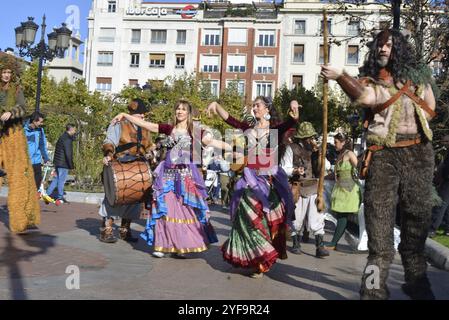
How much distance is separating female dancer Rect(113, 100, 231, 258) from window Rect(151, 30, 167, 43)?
6163 cm

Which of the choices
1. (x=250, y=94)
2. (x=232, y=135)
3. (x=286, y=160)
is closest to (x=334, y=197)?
(x=286, y=160)

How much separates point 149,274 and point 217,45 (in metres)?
61.0

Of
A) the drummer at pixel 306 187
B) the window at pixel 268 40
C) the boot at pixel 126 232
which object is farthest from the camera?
the window at pixel 268 40

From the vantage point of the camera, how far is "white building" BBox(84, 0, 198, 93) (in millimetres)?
66312

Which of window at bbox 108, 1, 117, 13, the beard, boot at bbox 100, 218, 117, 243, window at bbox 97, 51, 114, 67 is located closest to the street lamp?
boot at bbox 100, 218, 117, 243

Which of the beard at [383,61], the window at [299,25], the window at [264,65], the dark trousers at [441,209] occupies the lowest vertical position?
the dark trousers at [441,209]

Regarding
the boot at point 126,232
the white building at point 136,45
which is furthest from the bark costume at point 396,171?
the white building at point 136,45

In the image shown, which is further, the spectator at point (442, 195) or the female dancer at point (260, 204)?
the spectator at point (442, 195)

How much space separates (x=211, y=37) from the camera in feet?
215

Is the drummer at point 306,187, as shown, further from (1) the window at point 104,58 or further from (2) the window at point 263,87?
(1) the window at point 104,58

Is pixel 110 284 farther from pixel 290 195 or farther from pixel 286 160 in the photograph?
pixel 286 160

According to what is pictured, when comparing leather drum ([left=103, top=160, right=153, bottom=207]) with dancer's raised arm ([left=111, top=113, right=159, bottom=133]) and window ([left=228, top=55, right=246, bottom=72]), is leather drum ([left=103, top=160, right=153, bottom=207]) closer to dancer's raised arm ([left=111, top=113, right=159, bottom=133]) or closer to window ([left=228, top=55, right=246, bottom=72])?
dancer's raised arm ([left=111, top=113, right=159, bottom=133])

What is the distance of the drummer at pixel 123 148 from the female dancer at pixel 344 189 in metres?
3.00

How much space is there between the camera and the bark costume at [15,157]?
8023 millimetres
